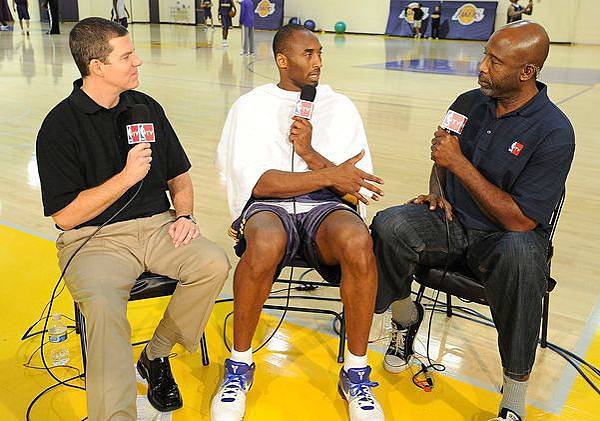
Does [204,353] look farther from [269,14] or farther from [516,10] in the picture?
[269,14]

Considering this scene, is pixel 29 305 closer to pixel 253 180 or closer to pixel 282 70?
pixel 253 180

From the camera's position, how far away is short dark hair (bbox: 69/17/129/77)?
7.41ft

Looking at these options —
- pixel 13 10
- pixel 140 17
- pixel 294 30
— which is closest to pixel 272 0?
pixel 140 17

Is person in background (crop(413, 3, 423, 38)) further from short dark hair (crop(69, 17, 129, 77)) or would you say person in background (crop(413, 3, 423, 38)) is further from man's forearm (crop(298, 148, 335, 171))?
short dark hair (crop(69, 17, 129, 77))

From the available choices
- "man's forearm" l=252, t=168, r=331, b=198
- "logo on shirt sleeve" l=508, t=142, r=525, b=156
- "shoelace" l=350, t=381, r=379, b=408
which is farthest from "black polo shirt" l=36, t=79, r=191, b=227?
"logo on shirt sleeve" l=508, t=142, r=525, b=156

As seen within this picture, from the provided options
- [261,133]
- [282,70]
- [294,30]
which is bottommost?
[261,133]

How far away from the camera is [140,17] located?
29.3 metres

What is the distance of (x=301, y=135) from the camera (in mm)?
2537

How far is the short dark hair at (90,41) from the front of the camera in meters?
2.26

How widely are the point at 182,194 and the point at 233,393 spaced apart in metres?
0.80

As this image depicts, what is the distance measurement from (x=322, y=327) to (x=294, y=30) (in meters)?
1.36

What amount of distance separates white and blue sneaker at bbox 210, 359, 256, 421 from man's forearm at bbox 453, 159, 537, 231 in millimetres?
1046

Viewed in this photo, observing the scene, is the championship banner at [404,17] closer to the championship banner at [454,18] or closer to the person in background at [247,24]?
the championship banner at [454,18]

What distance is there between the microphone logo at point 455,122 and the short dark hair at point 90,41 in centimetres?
125
